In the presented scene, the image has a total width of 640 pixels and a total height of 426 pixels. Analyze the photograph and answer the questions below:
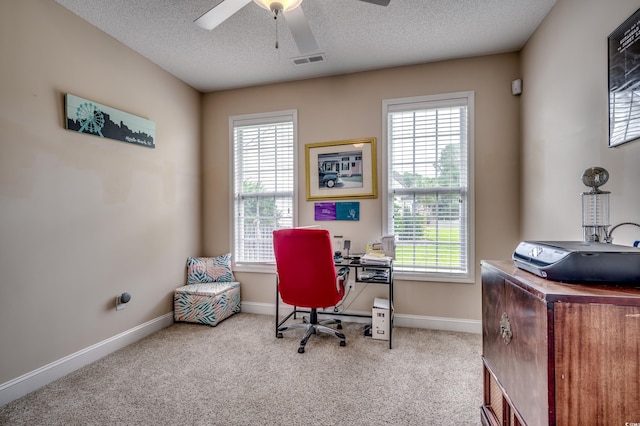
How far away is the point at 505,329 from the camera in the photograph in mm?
1253

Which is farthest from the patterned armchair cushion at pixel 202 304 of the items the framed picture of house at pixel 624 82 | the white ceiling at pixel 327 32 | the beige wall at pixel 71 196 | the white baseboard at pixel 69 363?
the framed picture of house at pixel 624 82

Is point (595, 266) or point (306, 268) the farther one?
point (306, 268)

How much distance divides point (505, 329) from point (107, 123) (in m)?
3.22

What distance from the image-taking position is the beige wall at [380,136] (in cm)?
286

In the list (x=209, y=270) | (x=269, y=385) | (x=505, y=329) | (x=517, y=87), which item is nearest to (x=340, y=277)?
(x=269, y=385)

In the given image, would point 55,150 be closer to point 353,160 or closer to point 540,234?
point 353,160

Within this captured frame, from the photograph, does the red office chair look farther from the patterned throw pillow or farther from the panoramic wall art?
the panoramic wall art

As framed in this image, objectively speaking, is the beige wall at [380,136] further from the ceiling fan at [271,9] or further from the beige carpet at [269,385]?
the ceiling fan at [271,9]

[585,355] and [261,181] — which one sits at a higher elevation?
[261,181]

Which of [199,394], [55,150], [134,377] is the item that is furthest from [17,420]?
[55,150]

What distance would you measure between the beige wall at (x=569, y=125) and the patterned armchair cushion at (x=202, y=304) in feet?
10.1

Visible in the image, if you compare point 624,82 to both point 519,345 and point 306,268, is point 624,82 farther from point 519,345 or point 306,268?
point 306,268

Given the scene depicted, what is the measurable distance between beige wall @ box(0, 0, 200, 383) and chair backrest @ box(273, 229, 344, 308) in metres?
1.45

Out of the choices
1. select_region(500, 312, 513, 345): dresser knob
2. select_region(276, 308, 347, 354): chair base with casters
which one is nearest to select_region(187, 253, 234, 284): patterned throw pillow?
select_region(276, 308, 347, 354): chair base with casters
